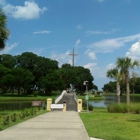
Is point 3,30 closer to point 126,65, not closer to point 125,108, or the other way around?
point 125,108

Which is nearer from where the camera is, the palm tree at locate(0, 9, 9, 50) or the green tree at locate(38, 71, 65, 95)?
the palm tree at locate(0, 9, 9, 50)

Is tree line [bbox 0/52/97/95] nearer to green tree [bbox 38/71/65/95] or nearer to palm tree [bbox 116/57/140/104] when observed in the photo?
green tree [bbox 38/71/65/95]

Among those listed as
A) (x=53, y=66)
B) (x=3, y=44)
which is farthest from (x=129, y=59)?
(x=53, y=66)

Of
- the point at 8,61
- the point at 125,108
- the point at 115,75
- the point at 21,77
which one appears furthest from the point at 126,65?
the point at 8,61

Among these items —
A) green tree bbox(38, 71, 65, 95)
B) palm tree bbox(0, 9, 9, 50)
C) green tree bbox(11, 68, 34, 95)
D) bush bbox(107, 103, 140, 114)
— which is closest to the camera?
palm tree bbox(0, 9, 9, 50)

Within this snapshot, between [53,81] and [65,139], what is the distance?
222ft

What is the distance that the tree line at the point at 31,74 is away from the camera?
70875mm

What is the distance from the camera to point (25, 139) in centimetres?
830

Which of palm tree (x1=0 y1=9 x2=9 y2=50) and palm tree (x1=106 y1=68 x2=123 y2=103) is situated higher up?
palm tree (x1=0 y1=9 x2=9 y2=50)

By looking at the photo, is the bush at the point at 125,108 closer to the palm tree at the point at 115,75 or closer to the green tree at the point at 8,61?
the palm tree at the point at 115,75

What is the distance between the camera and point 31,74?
73.4 metres

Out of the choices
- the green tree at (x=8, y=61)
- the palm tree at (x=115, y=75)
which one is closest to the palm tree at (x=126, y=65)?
the palm tree at (x=115, y=75)

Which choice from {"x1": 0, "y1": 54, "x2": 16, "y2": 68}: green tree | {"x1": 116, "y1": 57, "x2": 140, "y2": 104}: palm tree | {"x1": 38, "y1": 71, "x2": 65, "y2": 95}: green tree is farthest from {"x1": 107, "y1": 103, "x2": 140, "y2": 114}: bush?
{"x1": 0, "y1": 54, "x2": 16, "y2": 68}: green tree

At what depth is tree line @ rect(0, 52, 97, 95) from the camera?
Result: 233 feet
